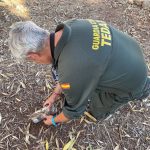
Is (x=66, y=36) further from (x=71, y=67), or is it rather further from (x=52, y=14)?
(x=52, y=14)

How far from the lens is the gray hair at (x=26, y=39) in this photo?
102 inches

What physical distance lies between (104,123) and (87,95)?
0.90 meters

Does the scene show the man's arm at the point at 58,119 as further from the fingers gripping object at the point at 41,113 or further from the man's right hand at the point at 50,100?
the man's right hand at the point at 50,100

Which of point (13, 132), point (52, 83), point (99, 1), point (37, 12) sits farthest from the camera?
point (99, 1)

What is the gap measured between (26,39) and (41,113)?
1018 millimetres

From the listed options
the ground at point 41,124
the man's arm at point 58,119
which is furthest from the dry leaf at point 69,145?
the man's arm at point 58,119

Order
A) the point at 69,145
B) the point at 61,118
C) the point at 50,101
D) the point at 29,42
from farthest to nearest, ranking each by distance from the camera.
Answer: the point at 50,101, the point at 69,145, the point at 61,118, the point at 29,42

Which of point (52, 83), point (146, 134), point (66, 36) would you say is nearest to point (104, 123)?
point (146, 134)

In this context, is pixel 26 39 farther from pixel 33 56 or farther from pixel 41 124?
pixel 41 124

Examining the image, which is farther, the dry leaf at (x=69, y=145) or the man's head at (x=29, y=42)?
the dry leaf at (x=69, y=145)

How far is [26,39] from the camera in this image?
259 cm

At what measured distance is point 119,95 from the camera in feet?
10.1

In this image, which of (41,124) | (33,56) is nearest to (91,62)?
(33,56)

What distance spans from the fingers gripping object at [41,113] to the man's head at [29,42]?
0.84 metres
